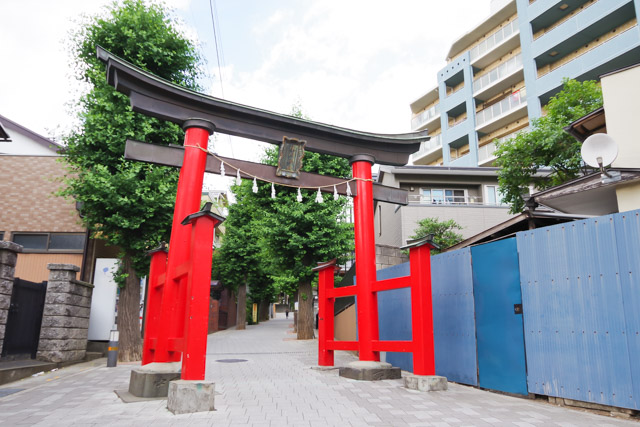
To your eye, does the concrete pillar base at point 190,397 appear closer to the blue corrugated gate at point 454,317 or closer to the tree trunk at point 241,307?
the blue corrugated gate at point 454,317

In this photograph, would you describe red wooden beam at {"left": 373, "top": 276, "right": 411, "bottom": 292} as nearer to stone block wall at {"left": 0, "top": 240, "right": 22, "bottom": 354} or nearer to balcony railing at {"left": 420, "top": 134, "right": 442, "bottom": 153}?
stone block wall at {"left": 0, "top": 240, "right": 22, "bottom": 354}

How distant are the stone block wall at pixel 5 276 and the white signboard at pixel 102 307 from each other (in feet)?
17.5

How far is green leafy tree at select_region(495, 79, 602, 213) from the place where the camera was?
14.8 metres

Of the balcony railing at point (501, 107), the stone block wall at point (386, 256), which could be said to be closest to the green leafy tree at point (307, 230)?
the stone block wall at point (386, 256)

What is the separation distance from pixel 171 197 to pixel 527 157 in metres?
12.4

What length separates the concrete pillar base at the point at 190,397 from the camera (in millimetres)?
5559

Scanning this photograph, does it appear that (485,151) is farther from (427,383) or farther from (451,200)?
(427,383)

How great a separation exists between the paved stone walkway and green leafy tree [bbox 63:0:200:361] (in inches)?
162

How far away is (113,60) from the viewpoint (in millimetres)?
7859

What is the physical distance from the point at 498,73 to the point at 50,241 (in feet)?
99.7

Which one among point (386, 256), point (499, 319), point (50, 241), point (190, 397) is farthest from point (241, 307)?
point (190, 397)

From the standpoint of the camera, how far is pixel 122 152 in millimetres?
12422

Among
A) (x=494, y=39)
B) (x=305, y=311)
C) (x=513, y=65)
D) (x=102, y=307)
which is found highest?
(x=494, y=39)

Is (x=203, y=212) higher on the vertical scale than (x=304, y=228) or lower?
lower
